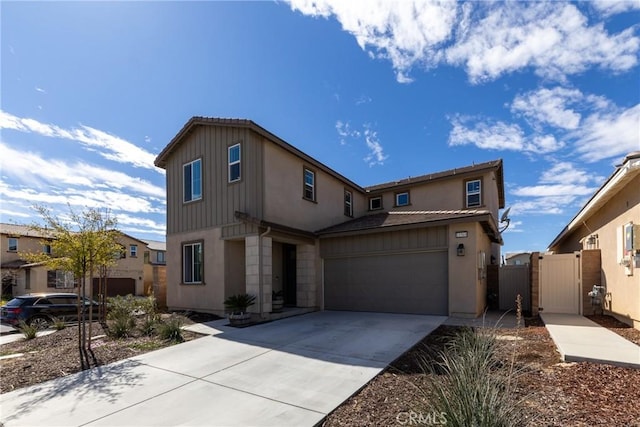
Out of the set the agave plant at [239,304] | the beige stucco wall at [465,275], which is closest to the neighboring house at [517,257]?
the beige stucco wall at [465,275]

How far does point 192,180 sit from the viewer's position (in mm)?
13438

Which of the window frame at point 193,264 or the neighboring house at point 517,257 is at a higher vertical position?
the window frame at point 193,264

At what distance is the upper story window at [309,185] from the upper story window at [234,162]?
2.69 meters

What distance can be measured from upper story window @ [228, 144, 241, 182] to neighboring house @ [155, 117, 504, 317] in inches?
1.4

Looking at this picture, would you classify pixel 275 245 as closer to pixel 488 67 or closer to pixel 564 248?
pixel 488 67

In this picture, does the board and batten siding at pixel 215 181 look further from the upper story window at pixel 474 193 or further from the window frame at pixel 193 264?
the upper story window at pixel 474 193

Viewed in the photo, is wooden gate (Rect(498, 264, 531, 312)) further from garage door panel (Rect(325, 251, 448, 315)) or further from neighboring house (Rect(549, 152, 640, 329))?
garage door panel (Rect(325, 251, 448, 315))

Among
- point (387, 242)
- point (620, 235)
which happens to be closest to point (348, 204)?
point (387, 242)

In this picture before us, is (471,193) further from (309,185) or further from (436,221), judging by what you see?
(309,185)

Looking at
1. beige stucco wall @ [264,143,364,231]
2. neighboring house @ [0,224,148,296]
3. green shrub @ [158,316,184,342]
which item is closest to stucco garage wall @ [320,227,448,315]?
beige stucco wall @ [264,143,364,231]

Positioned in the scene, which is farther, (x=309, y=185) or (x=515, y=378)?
(x=309, y=185)

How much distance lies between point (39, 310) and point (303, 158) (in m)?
11.5

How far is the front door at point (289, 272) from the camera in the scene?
44.9ft

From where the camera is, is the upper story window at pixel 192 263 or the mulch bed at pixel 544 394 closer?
the mulch bed at pixel 544 394
